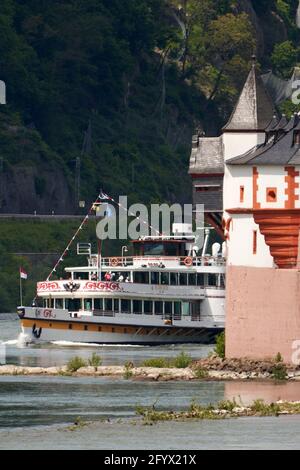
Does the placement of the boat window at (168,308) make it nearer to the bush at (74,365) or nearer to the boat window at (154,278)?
the boat window at (154,278)

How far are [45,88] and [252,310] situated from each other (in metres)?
105

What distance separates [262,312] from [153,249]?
3622 cm

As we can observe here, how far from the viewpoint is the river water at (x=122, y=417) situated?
234 ft

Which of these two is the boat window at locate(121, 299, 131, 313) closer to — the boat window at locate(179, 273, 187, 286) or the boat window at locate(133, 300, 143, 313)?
the boat window at locate(133, 300, 143, 313)

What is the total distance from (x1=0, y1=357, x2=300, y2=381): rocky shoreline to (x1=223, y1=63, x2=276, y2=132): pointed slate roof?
30.9ft

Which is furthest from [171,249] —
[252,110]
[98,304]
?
[252,110]

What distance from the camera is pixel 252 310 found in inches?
3642

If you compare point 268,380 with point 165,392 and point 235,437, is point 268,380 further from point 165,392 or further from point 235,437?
point 235,437

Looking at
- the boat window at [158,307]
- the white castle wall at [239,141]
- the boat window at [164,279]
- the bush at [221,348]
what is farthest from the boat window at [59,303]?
the bush at [221,348]

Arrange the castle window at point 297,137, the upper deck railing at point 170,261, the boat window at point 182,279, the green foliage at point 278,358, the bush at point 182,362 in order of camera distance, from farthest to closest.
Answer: the boat window at point 182,279
the upper deck railing at point 170,261
the bush at point 182,362
the castle window at point 297,137
the green foliage at point 278,358

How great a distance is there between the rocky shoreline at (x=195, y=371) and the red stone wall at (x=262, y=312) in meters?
0.54

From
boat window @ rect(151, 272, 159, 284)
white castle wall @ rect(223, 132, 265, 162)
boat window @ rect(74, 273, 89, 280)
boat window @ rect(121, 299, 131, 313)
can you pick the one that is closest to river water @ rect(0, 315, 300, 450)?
white castle wall @ rect(223, 132, 265, 162)

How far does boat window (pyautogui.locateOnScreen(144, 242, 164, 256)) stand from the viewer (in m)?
128
